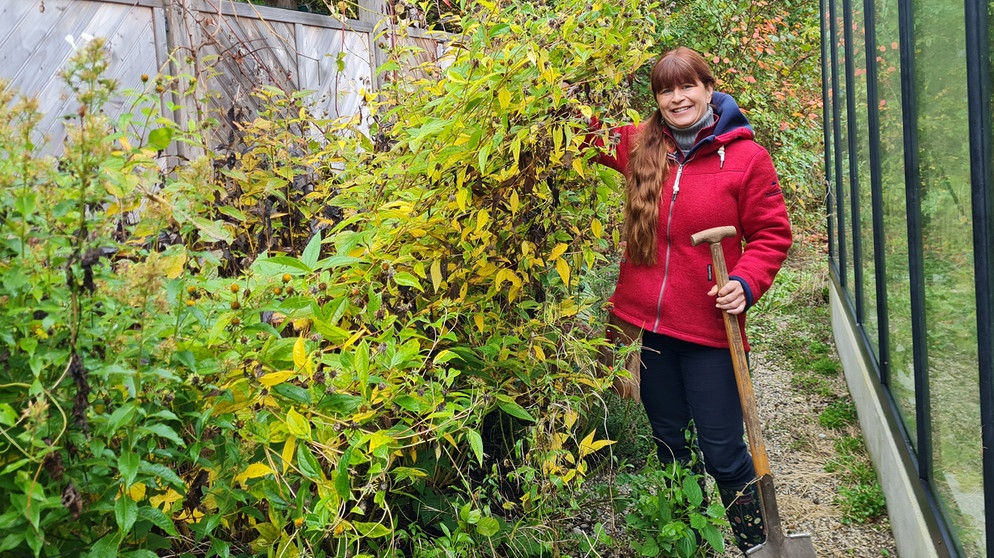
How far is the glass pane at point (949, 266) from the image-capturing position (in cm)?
229

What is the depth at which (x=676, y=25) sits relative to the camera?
8.52m

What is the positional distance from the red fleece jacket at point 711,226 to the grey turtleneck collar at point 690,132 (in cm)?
2

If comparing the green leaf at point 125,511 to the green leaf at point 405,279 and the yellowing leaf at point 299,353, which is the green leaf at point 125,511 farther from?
the green leaf at point 405,279

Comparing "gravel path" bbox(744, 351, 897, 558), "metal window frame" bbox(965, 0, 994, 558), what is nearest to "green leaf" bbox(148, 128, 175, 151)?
"metal window frame" bbox(965, 0, 994, 558)

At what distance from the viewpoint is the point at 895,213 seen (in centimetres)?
358

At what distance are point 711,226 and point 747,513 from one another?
3.12 feet

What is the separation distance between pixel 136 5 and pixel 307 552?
2718mm

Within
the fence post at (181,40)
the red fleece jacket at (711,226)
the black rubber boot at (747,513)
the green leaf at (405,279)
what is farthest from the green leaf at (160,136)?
the fence post at (181,40)

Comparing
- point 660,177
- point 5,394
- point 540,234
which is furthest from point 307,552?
point 660,177

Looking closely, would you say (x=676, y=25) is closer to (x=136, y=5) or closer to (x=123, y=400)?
(x=136, y=5)

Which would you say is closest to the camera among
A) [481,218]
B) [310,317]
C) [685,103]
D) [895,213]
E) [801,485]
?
[310,317]

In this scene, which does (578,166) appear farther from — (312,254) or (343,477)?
(343,477)

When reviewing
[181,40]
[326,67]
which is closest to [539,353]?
[181,40]

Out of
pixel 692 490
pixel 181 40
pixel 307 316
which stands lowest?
pixel 692 490
